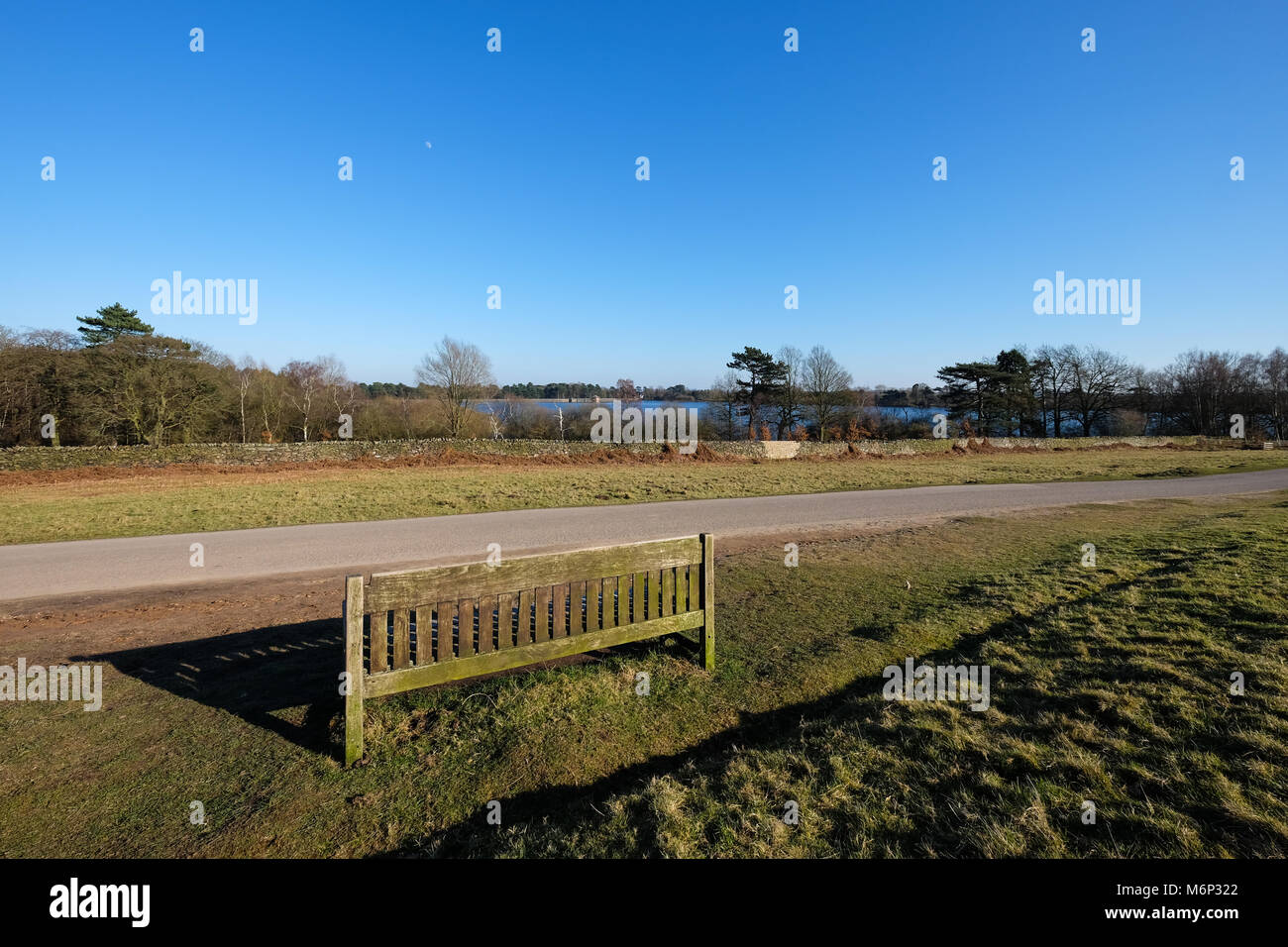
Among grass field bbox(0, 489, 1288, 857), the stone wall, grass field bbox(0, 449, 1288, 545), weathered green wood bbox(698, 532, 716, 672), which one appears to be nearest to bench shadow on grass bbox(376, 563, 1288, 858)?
grass field bbox(0, 489, 1288, 857)

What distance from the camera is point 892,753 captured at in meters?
3.49

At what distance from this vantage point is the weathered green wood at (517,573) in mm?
3853

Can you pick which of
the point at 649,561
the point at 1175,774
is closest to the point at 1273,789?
the point at 1175,774

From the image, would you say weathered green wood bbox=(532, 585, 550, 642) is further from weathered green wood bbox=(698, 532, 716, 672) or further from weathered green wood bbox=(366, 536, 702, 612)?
weathered green wood bbox=(698, 532, 716, 672)

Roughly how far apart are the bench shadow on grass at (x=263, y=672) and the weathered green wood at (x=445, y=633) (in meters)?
0.94

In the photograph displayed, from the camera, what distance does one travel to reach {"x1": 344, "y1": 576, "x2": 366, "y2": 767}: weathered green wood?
363 centimetres

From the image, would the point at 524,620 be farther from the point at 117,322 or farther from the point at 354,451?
the point at 117,322

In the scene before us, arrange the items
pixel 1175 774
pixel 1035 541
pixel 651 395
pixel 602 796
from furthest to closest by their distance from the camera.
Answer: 1. pixel 651 395
2. pixel 1035 541
3. pixel 602 796
4. pixel 1175 774

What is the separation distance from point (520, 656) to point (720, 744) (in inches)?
65.3

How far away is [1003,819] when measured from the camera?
2770mm

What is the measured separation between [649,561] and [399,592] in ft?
6.90

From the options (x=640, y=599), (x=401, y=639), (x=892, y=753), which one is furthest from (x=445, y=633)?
(x=892, y=753)
